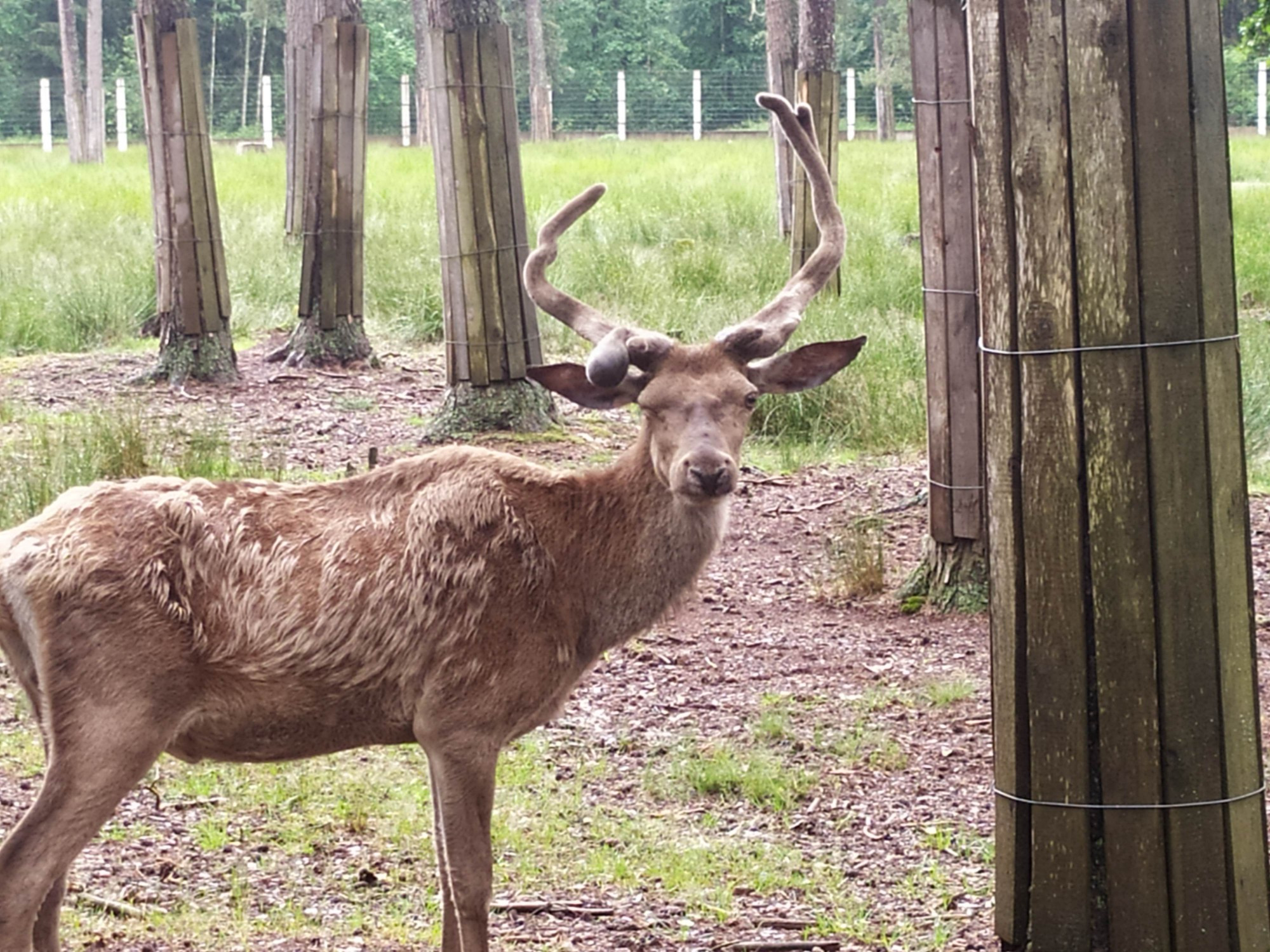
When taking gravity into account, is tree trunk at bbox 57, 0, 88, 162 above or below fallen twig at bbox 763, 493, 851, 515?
above

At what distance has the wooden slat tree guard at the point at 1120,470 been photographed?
3.95 meters

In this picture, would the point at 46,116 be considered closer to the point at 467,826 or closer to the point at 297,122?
the point at 297,122

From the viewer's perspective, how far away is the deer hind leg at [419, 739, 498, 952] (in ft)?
15.7

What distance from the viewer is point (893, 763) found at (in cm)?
642

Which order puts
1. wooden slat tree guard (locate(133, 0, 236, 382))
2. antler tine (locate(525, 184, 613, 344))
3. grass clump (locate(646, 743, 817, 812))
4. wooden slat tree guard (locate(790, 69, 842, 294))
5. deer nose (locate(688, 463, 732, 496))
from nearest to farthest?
deer nose (locate(688, 463, 732, 496)) → antler tine (locate(525, 184, 613, 344)) → grass clump (locate(646, 743, 817, 812)) → wooden slat tree guard (locate(133, 0, 236, 382)) → wooden slat tree guard (locate(790, 69, 842, 294))

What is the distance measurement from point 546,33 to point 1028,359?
54.4 m

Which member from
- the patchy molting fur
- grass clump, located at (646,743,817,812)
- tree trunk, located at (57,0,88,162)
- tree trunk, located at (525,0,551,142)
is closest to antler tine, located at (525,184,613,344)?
the patchy molting fur

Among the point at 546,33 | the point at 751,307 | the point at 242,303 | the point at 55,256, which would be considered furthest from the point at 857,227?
the point at 546,33

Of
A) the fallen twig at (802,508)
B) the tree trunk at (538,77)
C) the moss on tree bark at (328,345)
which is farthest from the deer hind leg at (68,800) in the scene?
the tree trunk at (538,77)

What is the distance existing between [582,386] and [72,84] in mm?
39374

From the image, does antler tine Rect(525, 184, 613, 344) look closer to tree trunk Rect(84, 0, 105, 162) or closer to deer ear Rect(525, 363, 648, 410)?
deer ear Rect(525, 363, 648, 410)

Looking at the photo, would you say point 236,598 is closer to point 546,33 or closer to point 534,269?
point 534,269

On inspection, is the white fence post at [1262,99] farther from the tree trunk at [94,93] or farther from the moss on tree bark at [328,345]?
the moss on tree bark at [328,345]

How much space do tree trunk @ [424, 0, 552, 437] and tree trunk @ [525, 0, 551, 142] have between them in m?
33.7
